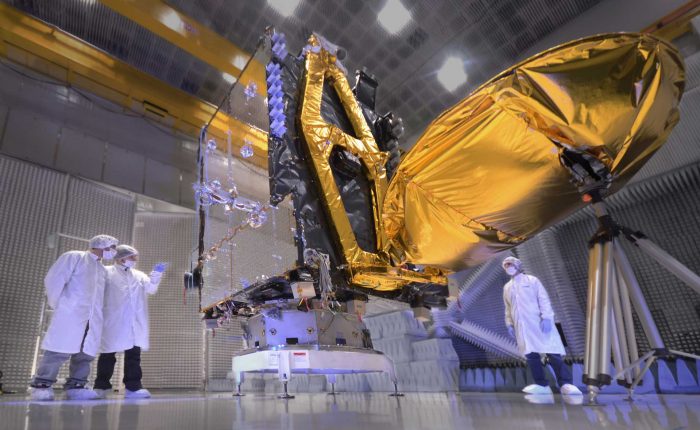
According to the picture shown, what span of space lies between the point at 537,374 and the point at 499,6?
4280 mm

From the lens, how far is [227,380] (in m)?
5.46

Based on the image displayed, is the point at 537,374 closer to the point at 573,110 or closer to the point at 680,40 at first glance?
the point at 573,110

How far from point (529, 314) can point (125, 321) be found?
3974 mm

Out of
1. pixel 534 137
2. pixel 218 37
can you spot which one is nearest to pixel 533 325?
pixel 534 137

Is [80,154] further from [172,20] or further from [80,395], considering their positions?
[80,395]

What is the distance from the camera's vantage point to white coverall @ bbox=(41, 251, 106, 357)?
3279 mm

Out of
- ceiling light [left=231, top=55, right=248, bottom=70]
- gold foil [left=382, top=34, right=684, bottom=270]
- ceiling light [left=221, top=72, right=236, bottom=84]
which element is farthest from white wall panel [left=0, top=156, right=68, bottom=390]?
gold foil [left=382, top=34, right=684, bottom=270]

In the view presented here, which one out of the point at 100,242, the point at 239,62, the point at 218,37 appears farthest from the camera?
the point at 239,62

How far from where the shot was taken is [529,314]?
3.77 meters

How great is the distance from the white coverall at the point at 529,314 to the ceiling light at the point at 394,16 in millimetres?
3429

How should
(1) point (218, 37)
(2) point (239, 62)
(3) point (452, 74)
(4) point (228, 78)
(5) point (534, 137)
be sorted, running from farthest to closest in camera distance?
1. (4) point (228, 78)
2. (3) point (452, 74)
3. (2) point (239, 62)
4. (1) point (218, 37)
5. (5) point (534, 137)

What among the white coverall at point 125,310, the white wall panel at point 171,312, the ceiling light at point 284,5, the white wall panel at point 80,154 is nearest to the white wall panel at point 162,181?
the white wall panel at point 171,312

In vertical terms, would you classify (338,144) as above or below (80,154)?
below

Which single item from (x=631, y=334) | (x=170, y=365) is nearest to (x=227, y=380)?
(x=170, y=365)
